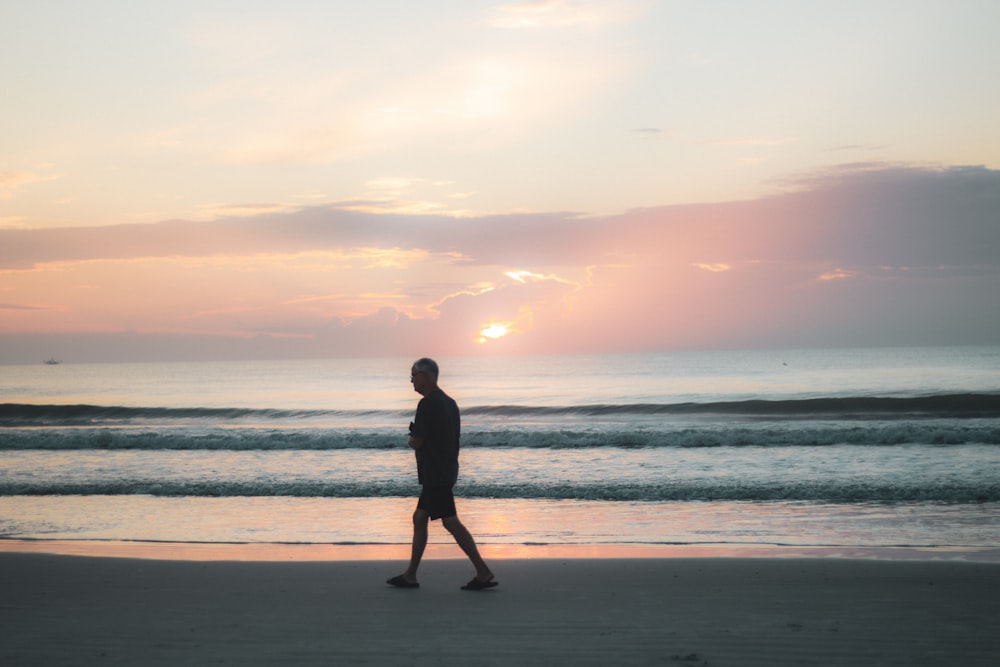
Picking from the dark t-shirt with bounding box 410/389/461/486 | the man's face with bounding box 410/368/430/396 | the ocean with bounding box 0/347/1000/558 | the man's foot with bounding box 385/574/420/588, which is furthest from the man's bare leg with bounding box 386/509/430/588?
the ocean with bounding box 0/347/1000/558

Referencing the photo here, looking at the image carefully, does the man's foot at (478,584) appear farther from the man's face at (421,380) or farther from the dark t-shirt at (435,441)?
the man's face at (421,380)

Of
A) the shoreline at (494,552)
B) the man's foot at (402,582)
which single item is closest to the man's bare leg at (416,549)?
the man's foot at (402,582)

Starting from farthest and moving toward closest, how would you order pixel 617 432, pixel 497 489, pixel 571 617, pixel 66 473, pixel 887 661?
pixel 617 432 → pixel 66 473 → pixel 497 489 → pixel 571 617 → pixel 887 661

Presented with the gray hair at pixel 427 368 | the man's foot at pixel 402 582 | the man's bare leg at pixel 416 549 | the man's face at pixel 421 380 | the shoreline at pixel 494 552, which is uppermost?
the gray hair at pixel 427 368

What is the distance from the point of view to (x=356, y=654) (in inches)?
194

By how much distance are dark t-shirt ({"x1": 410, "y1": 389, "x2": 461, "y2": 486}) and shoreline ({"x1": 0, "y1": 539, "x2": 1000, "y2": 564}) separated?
2.01m

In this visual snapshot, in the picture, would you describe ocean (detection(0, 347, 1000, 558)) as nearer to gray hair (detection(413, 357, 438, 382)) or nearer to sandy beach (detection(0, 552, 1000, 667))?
sandy beach (detection(0, 552, 1000, 667))

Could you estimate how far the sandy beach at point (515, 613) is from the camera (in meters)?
4.91

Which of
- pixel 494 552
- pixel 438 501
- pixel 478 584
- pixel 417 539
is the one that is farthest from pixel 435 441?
pixel 494 552

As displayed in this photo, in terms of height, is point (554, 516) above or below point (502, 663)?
below

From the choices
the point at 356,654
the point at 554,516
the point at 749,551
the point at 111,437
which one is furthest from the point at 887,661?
the point at 111,437

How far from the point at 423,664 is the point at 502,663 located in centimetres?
45

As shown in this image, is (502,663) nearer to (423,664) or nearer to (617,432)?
(423,664)

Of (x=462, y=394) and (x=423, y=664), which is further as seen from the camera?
(x=462, y=394)
